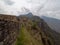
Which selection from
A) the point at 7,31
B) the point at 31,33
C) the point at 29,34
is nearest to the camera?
the point at 7,31

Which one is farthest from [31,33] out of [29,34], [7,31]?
[7,31]

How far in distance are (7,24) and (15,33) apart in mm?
1366

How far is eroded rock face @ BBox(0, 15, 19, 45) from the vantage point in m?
14.7

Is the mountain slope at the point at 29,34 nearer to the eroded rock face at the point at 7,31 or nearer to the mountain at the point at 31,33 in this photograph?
the mountain at the point at 31,33

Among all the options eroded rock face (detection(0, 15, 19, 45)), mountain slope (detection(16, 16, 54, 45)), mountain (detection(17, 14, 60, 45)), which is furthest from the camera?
mountain (detection(17, 14, 60, 45))

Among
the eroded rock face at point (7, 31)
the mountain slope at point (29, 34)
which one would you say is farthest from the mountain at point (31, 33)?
the eroded rock face at point (7, 31)

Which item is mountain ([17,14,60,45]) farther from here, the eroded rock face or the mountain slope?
the eroded rock face

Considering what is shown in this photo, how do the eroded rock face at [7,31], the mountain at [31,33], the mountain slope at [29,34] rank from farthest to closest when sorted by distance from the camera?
the mountain at [31,33] < the eroded rock face at [7,31] < the mountain slope at [29,34]

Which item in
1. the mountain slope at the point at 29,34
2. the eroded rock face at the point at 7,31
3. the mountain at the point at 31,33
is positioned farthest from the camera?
the mountain at the point at 31,33

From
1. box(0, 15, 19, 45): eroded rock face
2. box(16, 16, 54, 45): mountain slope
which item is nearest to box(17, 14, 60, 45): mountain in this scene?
box(16, 16, 54, 45): mountain slope

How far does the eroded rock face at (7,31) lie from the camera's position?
14.7m

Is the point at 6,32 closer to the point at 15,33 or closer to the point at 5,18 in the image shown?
the point at 15,33

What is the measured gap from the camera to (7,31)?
15.9m

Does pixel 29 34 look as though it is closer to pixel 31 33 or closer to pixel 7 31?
pixel 31 33
